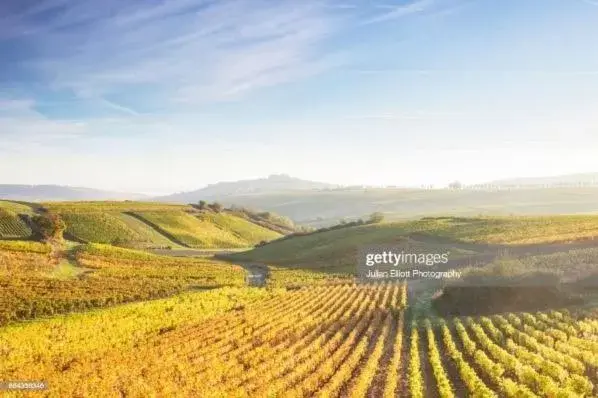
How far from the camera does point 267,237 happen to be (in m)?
138

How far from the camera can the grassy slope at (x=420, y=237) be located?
259ft

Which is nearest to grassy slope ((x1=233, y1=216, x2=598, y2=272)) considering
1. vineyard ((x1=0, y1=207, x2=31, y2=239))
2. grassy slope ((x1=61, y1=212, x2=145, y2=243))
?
grassy slope ((x1=61, y1=212, x2=145, y2=243))

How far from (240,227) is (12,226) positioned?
58.4 m

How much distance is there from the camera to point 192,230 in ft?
384

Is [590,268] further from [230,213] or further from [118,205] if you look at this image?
[230,213]

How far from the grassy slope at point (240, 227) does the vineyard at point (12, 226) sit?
4731 cm

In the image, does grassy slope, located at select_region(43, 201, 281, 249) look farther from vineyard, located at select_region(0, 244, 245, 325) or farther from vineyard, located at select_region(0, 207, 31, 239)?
vineyard, located at select_region(0, 244, 245, 325)

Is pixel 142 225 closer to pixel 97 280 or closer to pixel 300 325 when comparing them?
pixel 97 280

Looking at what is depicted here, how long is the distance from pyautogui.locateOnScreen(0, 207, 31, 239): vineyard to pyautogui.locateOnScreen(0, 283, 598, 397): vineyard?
44.2m

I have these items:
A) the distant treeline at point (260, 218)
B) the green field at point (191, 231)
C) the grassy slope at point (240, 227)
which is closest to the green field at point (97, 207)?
the green field at point (191, 231)

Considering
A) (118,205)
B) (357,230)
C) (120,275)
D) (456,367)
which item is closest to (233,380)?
(456,367)

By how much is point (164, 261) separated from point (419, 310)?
145 ft
